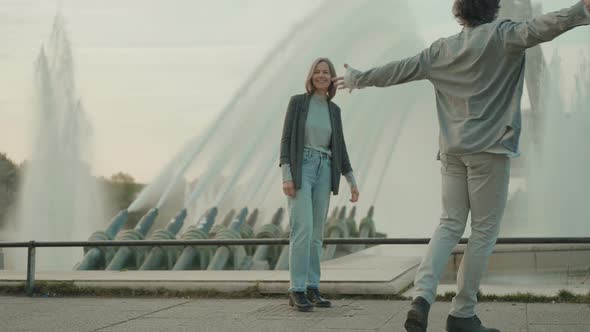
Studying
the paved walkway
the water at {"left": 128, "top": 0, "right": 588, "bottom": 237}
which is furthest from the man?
the water at {"left": 128, "top": 0, "right": 588, "bottom": 237}

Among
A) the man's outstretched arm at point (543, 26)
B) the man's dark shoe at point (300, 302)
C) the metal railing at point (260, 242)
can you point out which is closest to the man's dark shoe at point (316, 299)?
the man's dark shoe at point (300, 302)

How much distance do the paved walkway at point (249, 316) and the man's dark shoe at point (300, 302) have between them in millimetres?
63

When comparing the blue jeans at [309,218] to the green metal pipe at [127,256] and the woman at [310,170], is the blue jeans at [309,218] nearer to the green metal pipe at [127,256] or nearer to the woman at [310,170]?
the woman at [310,170]

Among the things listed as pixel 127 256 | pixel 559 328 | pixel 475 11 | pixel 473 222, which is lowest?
pixel 559 328

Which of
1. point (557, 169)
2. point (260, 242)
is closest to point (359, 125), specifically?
point (557, 169)

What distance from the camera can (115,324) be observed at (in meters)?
5.32

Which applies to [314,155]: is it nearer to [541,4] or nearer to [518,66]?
[518,66]

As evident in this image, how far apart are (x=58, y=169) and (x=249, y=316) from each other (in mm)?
17636

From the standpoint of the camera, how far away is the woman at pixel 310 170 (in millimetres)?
5672

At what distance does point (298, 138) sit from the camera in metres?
5.71

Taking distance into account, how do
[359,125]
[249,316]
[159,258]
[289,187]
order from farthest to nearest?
[359,125]
[159,258]
[289,187]
[249,316]

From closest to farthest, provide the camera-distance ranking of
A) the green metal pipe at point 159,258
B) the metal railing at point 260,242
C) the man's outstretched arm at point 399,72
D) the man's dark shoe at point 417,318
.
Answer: the man's dark shoe at point 417,318 < the man's outstretched arm at point 399,72 < the metal railing at point 260,242 < the green metal pipe at point 159,258

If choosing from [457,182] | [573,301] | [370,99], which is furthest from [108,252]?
[370,99]

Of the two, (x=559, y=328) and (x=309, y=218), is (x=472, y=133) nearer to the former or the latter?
(x=559, y=328)
